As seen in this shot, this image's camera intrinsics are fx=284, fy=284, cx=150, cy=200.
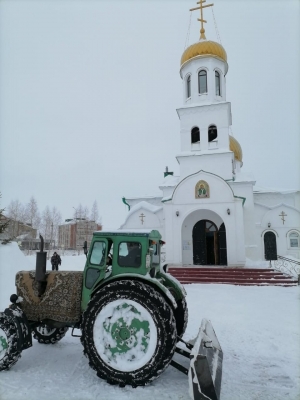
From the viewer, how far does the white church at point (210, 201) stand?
50.2 ft

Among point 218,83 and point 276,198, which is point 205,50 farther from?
point 276,198

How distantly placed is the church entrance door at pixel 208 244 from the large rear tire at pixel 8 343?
1357cm

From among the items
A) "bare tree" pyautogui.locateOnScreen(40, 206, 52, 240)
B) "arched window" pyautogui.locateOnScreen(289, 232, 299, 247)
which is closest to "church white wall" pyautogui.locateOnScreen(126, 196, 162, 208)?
"arched window" pyautogui.locateOnScreen(289, 232, 299, 247)

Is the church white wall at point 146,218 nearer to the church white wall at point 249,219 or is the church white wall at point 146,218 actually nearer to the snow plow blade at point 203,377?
the church white wall at point 249,219

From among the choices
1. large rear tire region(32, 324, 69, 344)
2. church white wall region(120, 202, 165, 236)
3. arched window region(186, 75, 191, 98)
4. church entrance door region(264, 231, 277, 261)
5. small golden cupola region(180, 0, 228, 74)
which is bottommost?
large rear tire region(32, 324, 69, 344)

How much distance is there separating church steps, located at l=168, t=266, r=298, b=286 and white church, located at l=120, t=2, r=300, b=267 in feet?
3.97

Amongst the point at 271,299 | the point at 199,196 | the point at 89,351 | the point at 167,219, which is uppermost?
the point at 199,196

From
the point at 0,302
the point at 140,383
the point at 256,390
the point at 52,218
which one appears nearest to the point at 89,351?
the point at 140,383

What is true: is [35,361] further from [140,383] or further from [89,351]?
[140,383]

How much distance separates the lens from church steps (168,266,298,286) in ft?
40.1

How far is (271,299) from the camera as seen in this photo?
369 inches

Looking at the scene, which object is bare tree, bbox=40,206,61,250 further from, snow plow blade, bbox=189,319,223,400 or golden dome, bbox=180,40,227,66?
snow plow blade, bbox=189,319,223,400

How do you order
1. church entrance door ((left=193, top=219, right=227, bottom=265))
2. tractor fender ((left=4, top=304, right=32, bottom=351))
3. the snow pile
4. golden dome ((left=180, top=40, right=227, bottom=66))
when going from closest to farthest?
tractor fender ((left=4, top=304, right=32, bottom=351)) < the snow pile < church entrance door ((left=193, top=219, right=227, bottom=265)) < golden dome ((left=180, top=40, right=227, bottom=66))

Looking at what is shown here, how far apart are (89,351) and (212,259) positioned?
1390 cm
